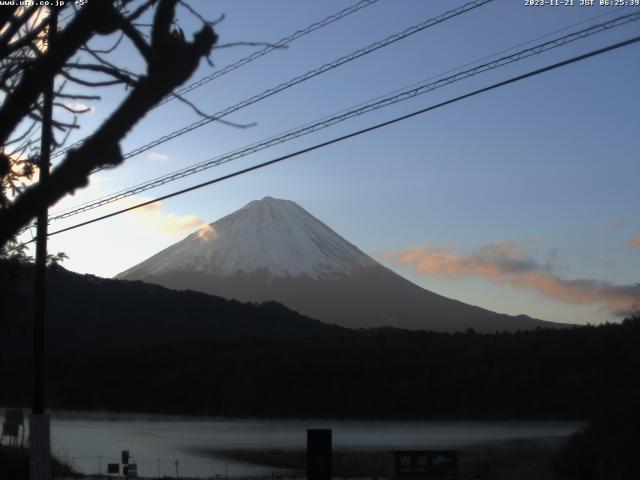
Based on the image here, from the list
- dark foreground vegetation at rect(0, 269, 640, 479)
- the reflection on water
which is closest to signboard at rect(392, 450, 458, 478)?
the reflection on water

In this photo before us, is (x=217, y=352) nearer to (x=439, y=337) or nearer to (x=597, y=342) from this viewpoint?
(x=439, y=337)

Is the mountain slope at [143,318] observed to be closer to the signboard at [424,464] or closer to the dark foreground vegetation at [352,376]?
the dark foreground vegetation at [352,376]

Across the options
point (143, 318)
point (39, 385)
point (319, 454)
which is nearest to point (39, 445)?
point (39, 385)

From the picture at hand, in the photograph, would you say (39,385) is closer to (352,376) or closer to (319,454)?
(319,454)

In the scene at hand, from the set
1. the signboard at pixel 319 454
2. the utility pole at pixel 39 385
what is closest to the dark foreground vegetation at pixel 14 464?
the utility pole at pixel 39 385

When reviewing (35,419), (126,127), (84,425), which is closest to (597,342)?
(84,425)

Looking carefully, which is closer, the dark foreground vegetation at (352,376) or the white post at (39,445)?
the white post at (39,445)

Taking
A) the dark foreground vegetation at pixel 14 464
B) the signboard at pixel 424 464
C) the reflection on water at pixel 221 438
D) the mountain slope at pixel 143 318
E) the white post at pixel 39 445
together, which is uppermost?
the mountain slope at pixel 143 318
